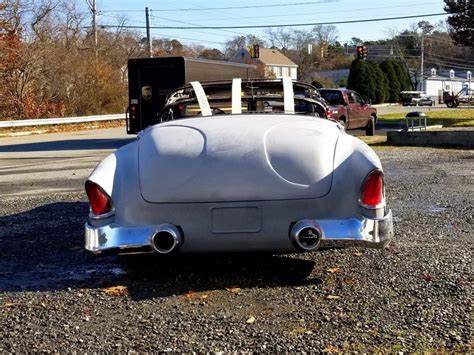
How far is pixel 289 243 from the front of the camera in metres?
4.54

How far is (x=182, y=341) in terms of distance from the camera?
12.2 feet

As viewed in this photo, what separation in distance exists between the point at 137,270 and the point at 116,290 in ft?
1.90

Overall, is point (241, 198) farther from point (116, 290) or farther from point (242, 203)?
point (116, 290)

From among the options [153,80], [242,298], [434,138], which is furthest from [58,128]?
[242,298]

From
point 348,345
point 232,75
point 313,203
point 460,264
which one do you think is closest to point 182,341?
point 348,345

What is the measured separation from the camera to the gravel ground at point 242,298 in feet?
12.2

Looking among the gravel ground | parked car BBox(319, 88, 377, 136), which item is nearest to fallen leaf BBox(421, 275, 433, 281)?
the gravel ground

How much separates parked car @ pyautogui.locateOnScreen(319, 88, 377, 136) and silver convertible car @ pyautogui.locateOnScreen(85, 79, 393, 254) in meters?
16.9

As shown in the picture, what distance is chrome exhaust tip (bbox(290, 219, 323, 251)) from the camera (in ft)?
14.7

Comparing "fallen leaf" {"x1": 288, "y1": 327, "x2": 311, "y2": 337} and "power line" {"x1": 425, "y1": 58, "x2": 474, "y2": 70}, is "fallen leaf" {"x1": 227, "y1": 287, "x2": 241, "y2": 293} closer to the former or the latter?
"fallen leaf" {"x1": 288, "y1": 327, "x2": 311, "y2": 337}

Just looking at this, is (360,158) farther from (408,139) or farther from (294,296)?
(408,139)

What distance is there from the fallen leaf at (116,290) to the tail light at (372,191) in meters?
1.81

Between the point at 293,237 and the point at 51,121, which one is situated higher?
the point at 293,237

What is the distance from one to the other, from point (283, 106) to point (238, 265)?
5.33ft
